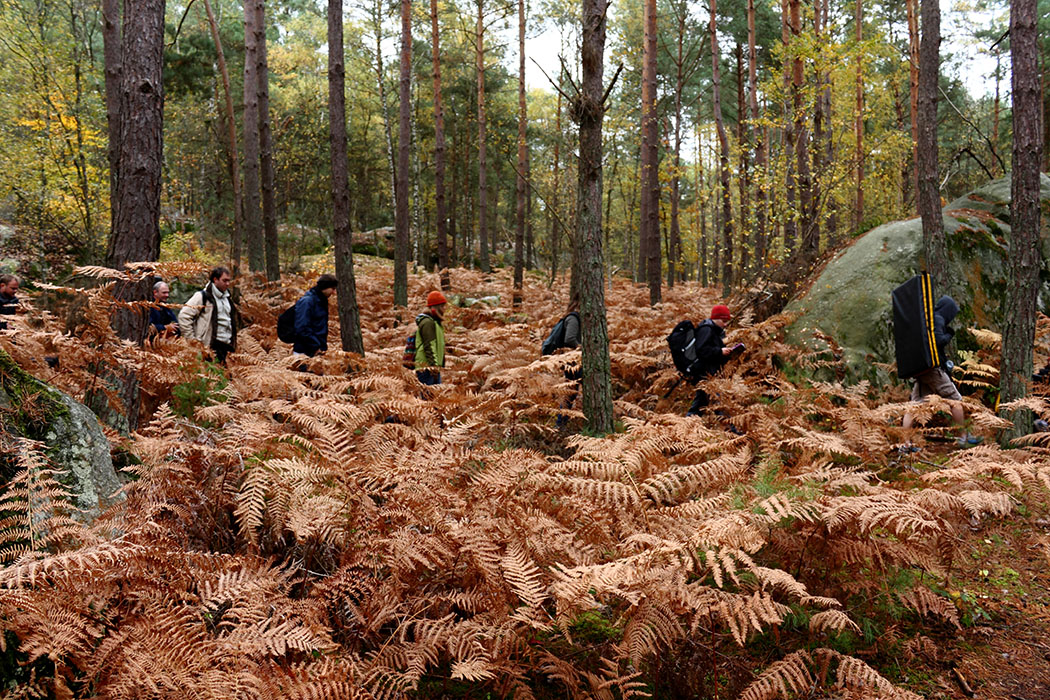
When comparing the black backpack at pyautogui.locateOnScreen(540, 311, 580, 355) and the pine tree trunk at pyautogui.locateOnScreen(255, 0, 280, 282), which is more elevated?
the pine tree trunk at pyautogui.locateOnScreen(255, 0, 280, 282)

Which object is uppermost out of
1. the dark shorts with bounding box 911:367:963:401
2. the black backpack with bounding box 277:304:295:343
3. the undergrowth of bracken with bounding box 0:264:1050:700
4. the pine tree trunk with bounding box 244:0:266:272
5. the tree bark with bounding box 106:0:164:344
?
the pine tree trunk with bounding box 244:0:266:272

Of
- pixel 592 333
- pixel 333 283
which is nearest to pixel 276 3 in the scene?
pixel 333 283

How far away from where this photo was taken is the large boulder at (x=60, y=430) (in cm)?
284

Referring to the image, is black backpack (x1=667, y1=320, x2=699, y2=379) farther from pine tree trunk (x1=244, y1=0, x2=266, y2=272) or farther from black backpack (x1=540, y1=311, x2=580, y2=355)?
pine tree trunk (x1=244, y1=0, x2=266, y2=272)

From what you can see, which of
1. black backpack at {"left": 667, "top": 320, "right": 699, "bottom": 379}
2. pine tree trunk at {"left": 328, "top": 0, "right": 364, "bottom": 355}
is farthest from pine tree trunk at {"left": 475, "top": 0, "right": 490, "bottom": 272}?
black backpack at {"left": 667, "top": 320, "right": 699, "bottom": 379}

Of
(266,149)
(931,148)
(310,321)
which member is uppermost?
(266,149)

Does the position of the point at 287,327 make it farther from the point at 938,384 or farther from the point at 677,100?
the point at 677,100

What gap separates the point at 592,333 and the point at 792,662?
11.6 feet

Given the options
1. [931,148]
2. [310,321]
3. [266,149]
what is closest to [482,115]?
[266,149]

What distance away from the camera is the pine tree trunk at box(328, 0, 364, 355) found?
8.94 meters

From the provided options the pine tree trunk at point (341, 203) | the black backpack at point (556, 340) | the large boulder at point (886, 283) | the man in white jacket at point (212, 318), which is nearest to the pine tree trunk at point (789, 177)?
the large boulder at point (886, 283)

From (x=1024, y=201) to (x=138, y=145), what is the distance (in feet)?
26.9

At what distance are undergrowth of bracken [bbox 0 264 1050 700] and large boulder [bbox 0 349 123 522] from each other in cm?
11

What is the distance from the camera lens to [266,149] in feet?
45.4
